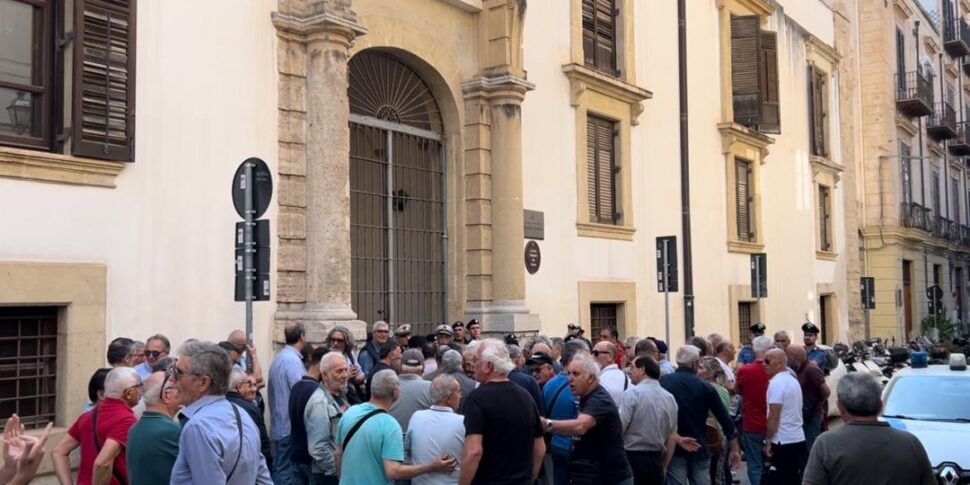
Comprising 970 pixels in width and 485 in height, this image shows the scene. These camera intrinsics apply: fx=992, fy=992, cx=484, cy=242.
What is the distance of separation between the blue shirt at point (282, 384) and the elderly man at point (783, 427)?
14.0 ft

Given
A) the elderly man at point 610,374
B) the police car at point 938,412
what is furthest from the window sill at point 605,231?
the elderly man at point 610,374

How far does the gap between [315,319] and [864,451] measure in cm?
668

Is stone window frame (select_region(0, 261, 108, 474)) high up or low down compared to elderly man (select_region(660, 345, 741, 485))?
up

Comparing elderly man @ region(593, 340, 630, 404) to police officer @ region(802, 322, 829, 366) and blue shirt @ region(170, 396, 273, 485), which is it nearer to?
blue shirt @ region(170, 396, 273, 485)

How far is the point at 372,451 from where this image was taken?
5.54m

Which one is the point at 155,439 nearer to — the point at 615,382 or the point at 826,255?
the point at 615,382

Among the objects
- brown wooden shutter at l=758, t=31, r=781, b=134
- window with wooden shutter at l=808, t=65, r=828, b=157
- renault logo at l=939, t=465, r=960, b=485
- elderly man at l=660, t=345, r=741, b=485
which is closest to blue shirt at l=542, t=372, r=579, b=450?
elderly man at l=660, t=345, r=741, b=485

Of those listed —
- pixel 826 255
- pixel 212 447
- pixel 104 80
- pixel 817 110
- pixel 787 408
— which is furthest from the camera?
pixel 826 255

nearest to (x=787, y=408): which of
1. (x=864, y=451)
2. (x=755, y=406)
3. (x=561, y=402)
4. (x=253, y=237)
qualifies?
(x=755, y=406)

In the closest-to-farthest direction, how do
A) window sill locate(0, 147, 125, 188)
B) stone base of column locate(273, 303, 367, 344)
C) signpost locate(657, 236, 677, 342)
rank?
window sill locate(0, 147, 125, 188) < stone base of column locate(273, 303, 367, 344) < signpost locate(657, 236, 677, 342)

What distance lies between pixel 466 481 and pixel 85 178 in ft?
16.3

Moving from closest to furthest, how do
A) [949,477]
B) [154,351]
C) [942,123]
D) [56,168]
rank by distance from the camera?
[949,477]
[154,351]
[56,168]
[942,123]

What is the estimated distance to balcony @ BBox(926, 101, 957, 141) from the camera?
39.5m

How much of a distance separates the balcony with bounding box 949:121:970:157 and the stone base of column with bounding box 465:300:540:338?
3561cm
